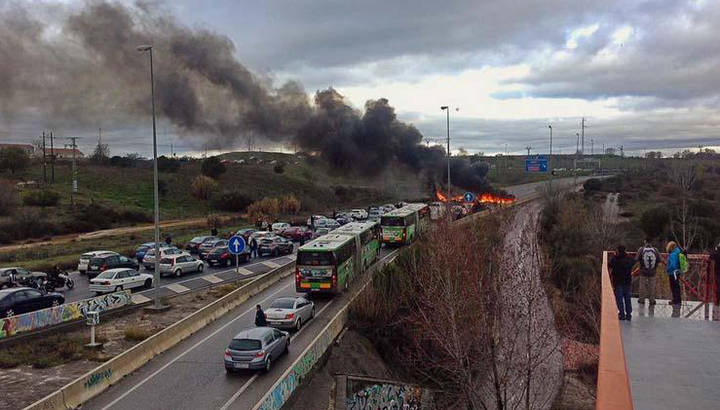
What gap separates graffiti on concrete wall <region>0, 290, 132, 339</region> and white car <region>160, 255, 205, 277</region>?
7.91m

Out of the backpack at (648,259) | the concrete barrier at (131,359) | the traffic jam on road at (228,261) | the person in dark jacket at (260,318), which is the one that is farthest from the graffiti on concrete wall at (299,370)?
the backpack at (648,259)

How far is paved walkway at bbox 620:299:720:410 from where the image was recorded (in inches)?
281

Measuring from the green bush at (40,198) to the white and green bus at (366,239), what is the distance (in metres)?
44.3

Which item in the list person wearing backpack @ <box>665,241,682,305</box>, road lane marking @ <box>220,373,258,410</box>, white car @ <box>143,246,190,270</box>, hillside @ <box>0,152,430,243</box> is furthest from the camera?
hillside @ <box>0,152,430,243</box>

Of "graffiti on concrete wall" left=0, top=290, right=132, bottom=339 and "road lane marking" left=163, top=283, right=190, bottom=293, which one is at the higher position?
"graffiti on concrete wall" left=0, top=290, right=132, bottom=339

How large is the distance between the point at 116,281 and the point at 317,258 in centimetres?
961

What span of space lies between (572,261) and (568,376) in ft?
44.8

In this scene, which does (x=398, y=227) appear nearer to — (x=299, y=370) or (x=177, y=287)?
(x=177, y=287)

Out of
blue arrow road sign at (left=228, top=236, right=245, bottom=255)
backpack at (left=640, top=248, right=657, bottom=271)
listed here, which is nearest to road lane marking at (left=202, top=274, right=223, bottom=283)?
blue arrow road sign at (left=228, top=236, right=245, bottom=255)

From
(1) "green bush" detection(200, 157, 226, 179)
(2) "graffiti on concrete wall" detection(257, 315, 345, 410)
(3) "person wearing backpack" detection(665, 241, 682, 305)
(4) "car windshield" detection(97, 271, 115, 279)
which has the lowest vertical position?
(2) "graffiti on concrete wall" detection(257, 315, 345, 410)

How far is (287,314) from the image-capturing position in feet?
67.1

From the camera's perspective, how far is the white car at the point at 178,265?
3164 cm

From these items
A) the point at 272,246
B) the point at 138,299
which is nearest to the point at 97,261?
the point at 138,299

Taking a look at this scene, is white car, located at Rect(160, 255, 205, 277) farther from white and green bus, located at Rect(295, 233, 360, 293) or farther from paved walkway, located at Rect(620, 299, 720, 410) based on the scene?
paved walkway, located at Rect(620, 299, 720, 410)
